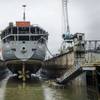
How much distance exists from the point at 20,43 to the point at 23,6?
15123 millimetres

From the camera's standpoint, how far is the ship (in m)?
43.3

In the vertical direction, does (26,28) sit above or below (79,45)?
above

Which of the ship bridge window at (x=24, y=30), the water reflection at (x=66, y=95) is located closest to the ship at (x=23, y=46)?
the ship bridge window at (x=24, y=30)

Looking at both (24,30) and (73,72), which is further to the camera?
(24,30)

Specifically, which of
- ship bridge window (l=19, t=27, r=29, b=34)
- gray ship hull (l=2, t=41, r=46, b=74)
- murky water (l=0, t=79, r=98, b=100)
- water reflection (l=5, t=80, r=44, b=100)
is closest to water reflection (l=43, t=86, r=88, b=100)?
murky water (l=0, t=79, r=98, b=100)

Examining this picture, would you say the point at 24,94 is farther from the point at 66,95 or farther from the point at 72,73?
the point at 72,73

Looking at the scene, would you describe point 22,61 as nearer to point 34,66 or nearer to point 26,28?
point 34,66

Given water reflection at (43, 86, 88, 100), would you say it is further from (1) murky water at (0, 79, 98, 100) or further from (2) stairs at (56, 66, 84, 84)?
(2) stairs at (56, 66, 84, 84)

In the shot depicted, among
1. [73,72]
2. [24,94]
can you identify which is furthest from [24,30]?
[24,94]

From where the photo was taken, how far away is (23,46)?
→ 44031 millimetres

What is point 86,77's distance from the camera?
111 ft

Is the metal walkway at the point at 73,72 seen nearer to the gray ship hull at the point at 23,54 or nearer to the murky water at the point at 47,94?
the murky water at the point at 47,94

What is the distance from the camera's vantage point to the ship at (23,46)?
142 ft

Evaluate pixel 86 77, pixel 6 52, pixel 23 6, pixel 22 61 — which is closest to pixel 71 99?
pixel 86 77
